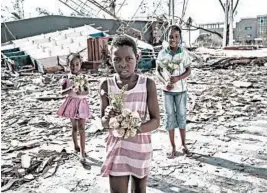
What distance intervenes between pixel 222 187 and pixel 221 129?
2.17 m

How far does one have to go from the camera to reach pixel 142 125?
222 centimetres

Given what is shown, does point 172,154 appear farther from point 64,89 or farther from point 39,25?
point 39,25

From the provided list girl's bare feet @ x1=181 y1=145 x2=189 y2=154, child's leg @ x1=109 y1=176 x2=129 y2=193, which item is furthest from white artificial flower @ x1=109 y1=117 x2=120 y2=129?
girl's bare feet @ x1=181 y1=145 x2=189 y2=154

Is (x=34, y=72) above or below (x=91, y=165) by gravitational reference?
above

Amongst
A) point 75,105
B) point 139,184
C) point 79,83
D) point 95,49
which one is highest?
point 95,49

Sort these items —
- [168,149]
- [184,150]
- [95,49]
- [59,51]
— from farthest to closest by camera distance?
1. [59,51]
2. [95,49]
3. [168,149]
4. [184,150]

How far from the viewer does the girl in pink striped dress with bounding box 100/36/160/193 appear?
2.27 m

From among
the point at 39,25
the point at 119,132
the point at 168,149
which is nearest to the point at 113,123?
the point at 119,132

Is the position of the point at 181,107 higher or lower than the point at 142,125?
lower

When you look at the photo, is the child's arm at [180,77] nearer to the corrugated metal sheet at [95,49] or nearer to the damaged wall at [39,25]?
the corrugated metal sheet at [95,49]

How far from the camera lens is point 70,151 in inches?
180

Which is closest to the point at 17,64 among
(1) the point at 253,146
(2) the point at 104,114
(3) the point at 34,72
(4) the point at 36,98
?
(3) the point at 34,72

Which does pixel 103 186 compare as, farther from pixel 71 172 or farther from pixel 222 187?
pixel 222 187

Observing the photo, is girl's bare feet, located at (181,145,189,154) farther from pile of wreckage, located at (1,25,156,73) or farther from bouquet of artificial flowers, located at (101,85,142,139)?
pile of wreckage, located at (1,25,156,73)
